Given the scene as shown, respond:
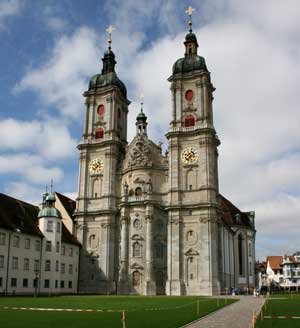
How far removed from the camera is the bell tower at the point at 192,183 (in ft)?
215

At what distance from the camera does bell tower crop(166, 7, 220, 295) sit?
215 ft

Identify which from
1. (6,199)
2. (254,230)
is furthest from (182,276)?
(254,230)

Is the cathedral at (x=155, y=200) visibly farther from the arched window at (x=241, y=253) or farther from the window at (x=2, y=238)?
the window at (x=2, y=238)

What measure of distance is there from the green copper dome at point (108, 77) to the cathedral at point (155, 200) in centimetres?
30

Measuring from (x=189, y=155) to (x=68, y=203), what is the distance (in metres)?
24.8

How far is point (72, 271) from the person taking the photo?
72.3 m

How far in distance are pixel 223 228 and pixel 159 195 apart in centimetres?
1257

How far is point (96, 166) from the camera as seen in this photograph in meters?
77.8

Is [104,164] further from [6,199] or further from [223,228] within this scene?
[223,228]

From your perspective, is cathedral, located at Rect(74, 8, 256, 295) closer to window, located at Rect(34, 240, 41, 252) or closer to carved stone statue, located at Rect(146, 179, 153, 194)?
carved stone statue, located at Rect(146, 179, 153, 194)

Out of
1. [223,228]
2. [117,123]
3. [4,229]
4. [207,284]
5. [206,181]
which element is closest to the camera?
[4,229]

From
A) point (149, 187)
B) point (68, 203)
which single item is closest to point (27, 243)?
point (68, 203)

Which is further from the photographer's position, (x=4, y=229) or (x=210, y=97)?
(x=210, y=97)

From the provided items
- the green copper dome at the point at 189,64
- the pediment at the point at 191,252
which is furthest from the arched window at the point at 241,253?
the green copper dome at the point at 189,64
